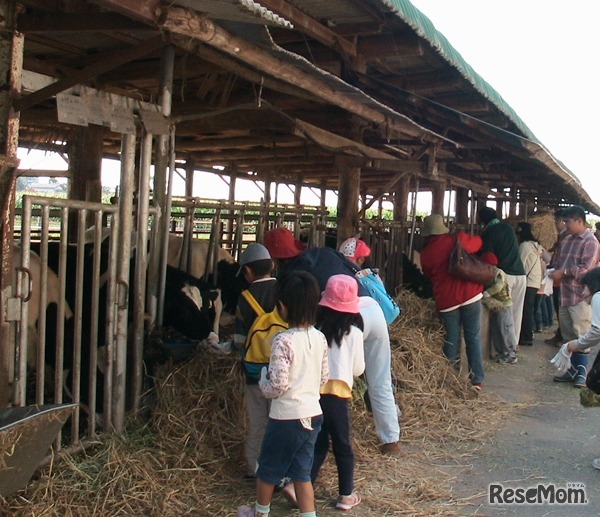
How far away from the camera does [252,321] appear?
390 cm

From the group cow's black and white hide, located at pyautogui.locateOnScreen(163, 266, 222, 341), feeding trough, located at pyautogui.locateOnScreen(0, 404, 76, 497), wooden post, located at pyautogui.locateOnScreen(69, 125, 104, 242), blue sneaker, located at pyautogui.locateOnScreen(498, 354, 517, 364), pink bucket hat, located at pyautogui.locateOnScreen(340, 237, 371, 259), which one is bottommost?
blue sneaker, located at pyautogui.locateOnScreen(498, 354, 517, 364)

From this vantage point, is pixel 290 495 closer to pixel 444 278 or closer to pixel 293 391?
pixel 293 391

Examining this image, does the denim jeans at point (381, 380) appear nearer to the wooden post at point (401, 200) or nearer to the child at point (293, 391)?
the child at point (293, 391)

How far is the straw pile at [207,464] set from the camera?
3631 millimetres

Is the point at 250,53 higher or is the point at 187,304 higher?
the point at 250,53

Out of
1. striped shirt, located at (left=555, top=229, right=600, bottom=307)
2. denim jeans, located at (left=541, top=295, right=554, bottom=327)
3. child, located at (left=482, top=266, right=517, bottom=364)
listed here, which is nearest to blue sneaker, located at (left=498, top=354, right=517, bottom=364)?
child, located at (left=482, top=266, right=517, bottom=364)

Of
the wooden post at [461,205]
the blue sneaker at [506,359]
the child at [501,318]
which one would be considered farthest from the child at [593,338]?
the wooden post at [461,205]

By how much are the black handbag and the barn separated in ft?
4.05

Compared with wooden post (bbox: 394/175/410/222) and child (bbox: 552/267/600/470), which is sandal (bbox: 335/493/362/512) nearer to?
child (bbox: 552/267/600/470)

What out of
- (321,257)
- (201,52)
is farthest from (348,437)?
(201,52)

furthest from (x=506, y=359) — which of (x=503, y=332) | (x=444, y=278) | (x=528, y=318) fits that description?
(x=444, y=278)

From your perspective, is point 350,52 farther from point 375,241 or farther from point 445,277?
point 375,241

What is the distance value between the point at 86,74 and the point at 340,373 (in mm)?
2253

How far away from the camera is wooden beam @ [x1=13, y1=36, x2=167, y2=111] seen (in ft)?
10.7
